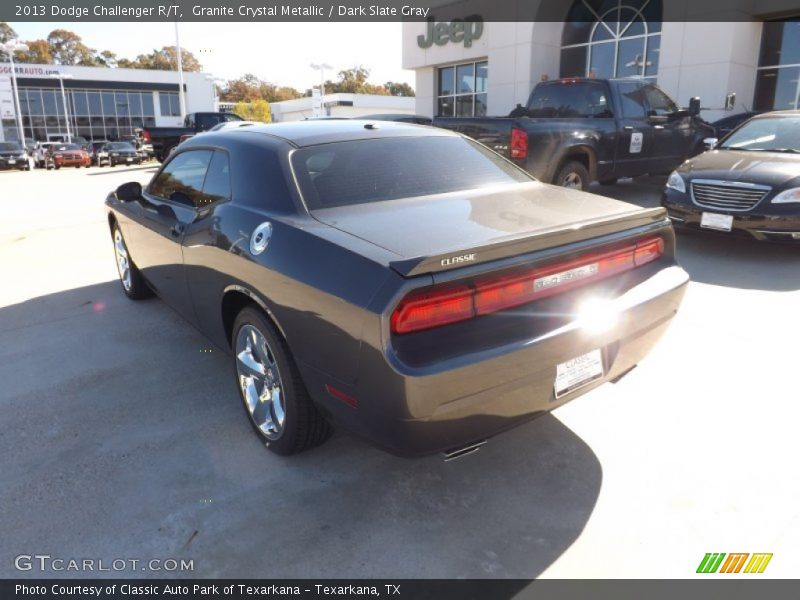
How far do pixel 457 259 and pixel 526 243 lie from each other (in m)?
0.37

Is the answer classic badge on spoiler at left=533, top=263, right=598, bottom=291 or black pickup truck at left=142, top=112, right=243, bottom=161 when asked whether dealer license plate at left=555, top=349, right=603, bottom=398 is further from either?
black pickup truck at left=142, top=112, right=243, bottom=161

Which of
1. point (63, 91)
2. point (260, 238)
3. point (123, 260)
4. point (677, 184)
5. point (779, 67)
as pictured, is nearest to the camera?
point (260, 238)

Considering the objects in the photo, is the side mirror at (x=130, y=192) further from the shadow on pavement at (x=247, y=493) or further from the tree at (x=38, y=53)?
the tree at (x=38, y=53)

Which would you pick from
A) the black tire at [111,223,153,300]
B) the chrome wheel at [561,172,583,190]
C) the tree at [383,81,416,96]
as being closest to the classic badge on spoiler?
the black tire at [111,223,153,300]

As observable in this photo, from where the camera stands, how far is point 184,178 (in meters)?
4.08

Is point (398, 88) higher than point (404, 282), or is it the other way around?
point (398, 88)

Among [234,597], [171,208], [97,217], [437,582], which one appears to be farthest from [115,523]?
[97,217]

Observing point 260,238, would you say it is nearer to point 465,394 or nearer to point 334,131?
point 334,131

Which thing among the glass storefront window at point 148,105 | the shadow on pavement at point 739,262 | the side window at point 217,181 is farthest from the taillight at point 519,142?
the glass storefront window at point 148,105

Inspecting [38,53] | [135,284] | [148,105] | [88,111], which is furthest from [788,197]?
[38,53]

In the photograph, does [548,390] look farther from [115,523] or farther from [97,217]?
[97,217]

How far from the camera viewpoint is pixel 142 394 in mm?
3721

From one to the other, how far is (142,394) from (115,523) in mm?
1289

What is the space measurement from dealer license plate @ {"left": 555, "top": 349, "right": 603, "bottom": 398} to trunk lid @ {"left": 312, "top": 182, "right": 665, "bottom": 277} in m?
0.51
